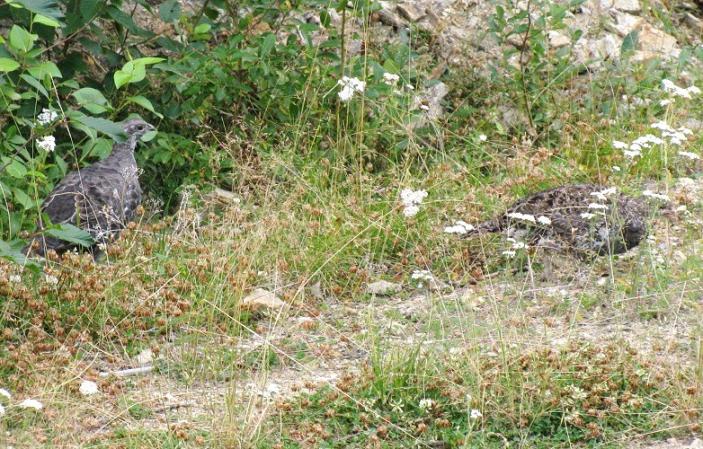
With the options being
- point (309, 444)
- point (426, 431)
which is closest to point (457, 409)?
point (426, 431)

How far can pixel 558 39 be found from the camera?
9.43 metres

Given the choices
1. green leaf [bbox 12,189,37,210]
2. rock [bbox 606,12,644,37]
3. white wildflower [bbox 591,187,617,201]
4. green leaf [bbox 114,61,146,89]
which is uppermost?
green leaf [bbox 114,61,146,89]

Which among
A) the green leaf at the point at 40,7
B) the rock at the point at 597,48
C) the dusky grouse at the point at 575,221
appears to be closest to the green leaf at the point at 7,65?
the green leaf at the point at 40,7

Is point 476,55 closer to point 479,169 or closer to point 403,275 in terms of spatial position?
point 479,169

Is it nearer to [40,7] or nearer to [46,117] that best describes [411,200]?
[46,117]

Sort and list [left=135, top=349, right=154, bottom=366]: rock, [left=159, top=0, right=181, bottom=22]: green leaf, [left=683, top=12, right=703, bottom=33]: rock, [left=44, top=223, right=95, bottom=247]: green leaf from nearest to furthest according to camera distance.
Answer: [left=44, top=223, right=95, bottom=247]: green leaf
[left=135, top=349, right=154, bottom=366]: rock
[left=159, top=0, right=181, bottom=22]: green leaf
[left=683, top=12, right=703, bottom=33]: rock

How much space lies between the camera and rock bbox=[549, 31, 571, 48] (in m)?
9.34

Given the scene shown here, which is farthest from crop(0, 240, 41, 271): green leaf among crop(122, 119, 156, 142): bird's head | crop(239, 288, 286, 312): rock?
crop(122, 119, 156, 142): bird's head

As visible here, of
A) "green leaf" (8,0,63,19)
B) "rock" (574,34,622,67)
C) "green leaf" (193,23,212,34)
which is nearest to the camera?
"green leaf" (8,0,63,19)

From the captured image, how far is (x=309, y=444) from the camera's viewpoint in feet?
14.2

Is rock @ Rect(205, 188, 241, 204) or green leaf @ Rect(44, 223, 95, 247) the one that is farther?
rock @ Rect(205, 188, 241, 204)

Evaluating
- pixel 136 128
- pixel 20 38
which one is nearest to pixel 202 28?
pixel 136 128

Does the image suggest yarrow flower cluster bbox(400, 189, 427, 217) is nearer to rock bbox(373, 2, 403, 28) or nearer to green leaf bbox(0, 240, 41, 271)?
green leaf bbox(0, 240, 41, 271)

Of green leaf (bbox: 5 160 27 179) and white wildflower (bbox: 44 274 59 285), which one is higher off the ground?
green leaf (bbox: 5 160 27 179)
